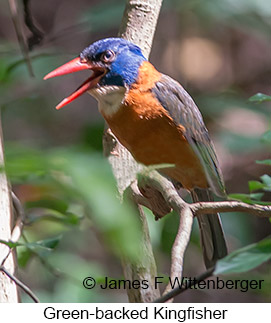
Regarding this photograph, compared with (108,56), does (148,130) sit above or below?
below

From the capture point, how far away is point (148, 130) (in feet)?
6.33

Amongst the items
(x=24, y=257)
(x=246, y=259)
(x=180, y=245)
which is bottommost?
(x=24, y=257)

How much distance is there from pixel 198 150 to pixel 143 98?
28 centimetres

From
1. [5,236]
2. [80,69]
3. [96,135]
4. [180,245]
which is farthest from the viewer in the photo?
[96,135]

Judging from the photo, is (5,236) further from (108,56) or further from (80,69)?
(108,56)

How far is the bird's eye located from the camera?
1.95 metres

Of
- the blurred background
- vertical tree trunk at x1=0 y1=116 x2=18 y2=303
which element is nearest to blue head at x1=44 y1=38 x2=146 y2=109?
the blurred background

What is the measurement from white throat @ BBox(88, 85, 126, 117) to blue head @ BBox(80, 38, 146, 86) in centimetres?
2

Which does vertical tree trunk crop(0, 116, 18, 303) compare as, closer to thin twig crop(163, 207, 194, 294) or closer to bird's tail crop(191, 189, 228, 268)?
thin twig crop(163, 207, 194, 294)

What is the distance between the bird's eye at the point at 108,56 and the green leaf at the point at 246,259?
3.50 feet

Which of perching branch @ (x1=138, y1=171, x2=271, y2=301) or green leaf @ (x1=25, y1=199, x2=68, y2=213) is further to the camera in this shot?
green leaf @ (x1=25, y1=199, x2=68, y2=213)

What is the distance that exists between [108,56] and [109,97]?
0.45 feet

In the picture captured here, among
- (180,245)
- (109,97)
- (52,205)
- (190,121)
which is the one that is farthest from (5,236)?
(190,121)

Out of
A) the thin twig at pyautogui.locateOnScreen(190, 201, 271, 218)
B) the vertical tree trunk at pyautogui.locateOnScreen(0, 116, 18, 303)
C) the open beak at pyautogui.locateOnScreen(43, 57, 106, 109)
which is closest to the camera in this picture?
the thin twig at pyautogui.locateOnScreen(190, 201, 271, 218)
